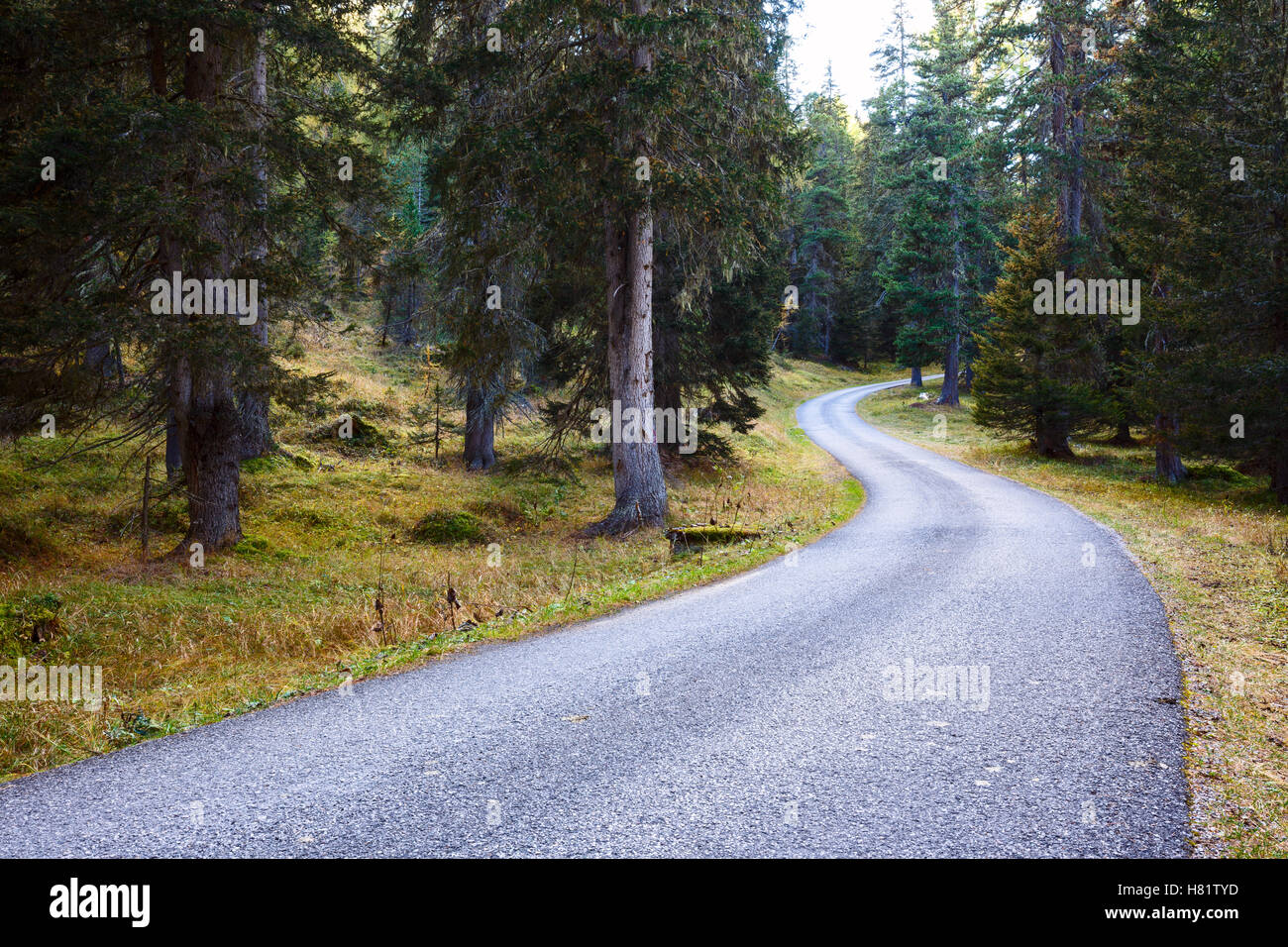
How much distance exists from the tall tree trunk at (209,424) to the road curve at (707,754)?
276 inches

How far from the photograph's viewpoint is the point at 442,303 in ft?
47.9

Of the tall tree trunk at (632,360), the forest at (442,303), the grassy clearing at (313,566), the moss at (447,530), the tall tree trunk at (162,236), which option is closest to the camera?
the grassy clearing at (313,566)

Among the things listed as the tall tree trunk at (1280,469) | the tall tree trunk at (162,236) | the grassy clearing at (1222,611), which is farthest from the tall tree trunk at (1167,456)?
the tall tree trunk at (162,236)

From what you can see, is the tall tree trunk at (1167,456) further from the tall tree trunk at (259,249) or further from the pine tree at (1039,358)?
the tall tree trunk at (259,249)

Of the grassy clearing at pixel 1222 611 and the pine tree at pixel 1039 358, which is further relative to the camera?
the pine tree at pixel 1039 358

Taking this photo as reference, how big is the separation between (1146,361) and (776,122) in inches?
489

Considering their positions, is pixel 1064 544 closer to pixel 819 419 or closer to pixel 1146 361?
pixel 1146 361

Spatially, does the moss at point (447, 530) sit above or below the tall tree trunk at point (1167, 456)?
below

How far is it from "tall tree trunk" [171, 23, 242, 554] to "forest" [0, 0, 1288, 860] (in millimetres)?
49

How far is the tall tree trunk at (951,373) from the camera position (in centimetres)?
4491

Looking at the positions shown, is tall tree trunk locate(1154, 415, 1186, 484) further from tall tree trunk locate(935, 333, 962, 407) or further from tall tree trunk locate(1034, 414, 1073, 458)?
tall tree trunk locate(935, 333, 962, 407)

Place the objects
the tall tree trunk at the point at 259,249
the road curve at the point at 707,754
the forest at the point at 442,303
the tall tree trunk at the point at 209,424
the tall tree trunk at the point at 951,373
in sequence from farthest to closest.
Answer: the tall tree trunk at the point at 951,373 → the tall tree trunk at the point at 209,424 → the tall tree trunk at the point at 259,249 → the forest at the point at 442,303 → the road curve at the point at 707,754

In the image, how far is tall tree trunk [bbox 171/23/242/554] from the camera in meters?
11.6

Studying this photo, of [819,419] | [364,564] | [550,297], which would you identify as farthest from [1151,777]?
[819,419]
